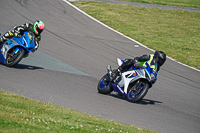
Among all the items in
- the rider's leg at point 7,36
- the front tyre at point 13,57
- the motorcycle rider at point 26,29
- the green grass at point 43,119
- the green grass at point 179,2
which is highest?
the green grass at point 179,2

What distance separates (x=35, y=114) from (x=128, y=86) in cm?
371

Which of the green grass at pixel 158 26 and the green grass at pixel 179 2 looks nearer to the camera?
the green grass at pixel 158 26

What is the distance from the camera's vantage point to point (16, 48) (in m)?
10.9

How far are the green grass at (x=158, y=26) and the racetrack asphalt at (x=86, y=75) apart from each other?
1.43 meters

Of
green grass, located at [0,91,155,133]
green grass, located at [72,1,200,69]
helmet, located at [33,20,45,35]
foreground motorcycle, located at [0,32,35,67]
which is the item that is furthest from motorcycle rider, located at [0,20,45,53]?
green grass, located at [72,1,200,69]

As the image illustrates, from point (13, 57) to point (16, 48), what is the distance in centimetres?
34

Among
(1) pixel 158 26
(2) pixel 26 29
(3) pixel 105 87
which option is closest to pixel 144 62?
(3) pixel 105 87

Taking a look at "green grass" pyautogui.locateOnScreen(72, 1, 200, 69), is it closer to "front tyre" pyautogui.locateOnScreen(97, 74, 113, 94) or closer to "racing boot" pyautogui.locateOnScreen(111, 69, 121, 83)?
"front tyre" pyautogui.locateOnScreen(97, 74, 113, 94)

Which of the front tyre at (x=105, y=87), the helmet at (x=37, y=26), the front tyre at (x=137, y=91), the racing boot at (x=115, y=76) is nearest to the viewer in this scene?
the front tyre at (x=137, y=91)

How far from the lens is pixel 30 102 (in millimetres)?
7555

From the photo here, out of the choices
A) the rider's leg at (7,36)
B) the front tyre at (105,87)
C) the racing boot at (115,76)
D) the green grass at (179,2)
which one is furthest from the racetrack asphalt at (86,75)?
the green grass at (179,2)

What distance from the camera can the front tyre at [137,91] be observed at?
30.0ft

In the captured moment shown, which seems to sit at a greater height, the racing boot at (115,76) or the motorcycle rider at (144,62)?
the motorcycle rider at (144,62)

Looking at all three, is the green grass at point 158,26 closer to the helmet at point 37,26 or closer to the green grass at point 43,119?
the helmet at point 37,26
